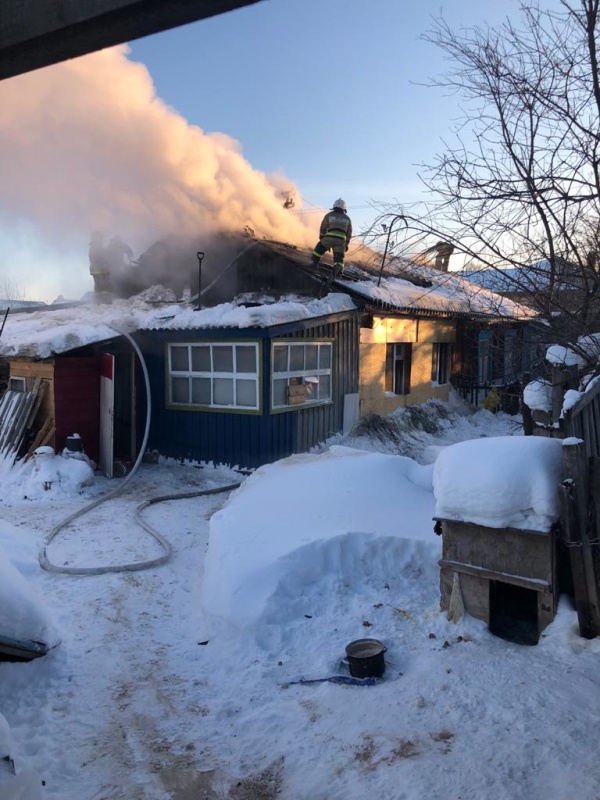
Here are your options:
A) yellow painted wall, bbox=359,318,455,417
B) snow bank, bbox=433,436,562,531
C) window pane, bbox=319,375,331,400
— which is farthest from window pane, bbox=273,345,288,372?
snow bank, bbox=433,436,562,531

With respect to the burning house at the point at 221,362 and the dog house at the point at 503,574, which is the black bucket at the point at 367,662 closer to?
the dog house at the point at 503,574

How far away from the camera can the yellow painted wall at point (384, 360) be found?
1302 cm

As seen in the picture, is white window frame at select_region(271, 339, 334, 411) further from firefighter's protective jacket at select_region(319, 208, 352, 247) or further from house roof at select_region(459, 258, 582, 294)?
house roof at select_region(459, 258, 582, 294)

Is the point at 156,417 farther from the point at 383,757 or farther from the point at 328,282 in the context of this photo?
the point at 383,757

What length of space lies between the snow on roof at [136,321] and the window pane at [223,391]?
1.06m

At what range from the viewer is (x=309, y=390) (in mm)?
11117

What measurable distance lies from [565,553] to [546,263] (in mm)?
2408

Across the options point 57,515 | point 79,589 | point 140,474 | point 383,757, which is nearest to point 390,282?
point 140,474

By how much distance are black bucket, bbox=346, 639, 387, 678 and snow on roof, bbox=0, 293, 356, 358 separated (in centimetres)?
654

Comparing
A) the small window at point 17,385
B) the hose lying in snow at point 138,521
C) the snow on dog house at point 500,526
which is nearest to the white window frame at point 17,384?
the small window at point 17,385

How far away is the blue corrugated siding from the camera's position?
10.3 meters

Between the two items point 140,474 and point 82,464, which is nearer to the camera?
point 82,464

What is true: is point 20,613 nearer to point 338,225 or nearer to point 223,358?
point 223,358

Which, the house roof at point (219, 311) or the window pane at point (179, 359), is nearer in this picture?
→ the house roof at point (219, 311)
